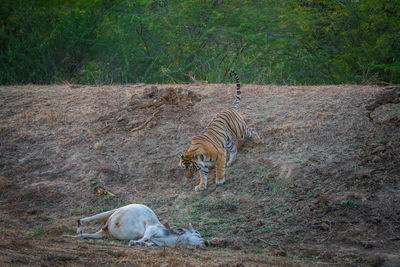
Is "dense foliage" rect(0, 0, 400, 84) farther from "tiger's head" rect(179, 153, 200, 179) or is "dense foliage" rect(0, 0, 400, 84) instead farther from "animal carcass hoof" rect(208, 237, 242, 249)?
"animal carcass hoof" rect(208, 237, 242, 249)

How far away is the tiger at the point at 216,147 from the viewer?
7723 millimetres

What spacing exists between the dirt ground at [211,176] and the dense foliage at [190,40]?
382 centimetres

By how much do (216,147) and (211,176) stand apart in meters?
0.67

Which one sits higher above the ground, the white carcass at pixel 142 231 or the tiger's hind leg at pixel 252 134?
the tiger's hind leg at pixel 252 134

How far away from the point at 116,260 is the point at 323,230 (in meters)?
2.87

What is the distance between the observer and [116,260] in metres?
4.87

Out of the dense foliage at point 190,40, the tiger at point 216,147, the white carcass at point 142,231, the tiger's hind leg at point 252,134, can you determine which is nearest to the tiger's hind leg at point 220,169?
the tiger at point 216,147

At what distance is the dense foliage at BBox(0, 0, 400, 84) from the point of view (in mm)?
15047

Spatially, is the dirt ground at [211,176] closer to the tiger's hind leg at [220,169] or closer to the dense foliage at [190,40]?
the tiger's hind leg at [220,169]

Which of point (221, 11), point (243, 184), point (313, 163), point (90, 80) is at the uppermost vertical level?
point (221, 11)

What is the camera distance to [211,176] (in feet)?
27.7

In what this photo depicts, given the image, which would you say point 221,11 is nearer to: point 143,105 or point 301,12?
point 301,12

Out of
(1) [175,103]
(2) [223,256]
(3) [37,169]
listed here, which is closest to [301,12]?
(1) [175,103]

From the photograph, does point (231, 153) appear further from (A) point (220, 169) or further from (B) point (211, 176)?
(A) point (220, 169)
